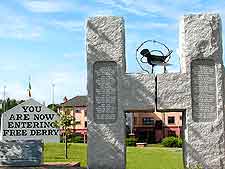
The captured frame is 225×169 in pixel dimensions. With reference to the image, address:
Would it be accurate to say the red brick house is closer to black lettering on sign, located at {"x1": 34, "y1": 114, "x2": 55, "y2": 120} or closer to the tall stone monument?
black lettering on sign, located at {"x1": 34, "y1": 114, "x2": 55, "y2": 120}

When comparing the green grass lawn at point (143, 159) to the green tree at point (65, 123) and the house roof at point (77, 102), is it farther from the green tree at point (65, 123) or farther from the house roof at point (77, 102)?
the house roof at point (77, 102)

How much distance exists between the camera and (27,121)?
30797 mm

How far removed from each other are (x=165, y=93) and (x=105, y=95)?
1691mm

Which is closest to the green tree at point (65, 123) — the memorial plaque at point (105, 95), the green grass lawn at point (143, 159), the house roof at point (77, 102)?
the green grass lawn at point (143, 159)

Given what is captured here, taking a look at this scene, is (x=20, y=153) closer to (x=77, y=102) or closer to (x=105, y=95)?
(x=105, y=95)

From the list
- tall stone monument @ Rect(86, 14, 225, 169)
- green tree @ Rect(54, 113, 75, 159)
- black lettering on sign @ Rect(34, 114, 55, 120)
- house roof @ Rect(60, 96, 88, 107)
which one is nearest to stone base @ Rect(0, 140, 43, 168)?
tall stone monument @ Rect(86, 14, 225, 169)

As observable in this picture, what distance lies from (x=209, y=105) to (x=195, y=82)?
2.46 feet

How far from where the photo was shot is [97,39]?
13430mm

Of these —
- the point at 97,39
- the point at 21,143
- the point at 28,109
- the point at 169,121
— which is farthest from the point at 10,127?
the point at 169,121

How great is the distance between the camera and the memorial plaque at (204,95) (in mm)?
13141

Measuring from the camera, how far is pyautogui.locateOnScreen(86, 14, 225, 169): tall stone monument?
43.0 ft

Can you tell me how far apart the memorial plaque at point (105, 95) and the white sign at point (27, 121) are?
17921 mm

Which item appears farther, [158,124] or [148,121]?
[148,121]

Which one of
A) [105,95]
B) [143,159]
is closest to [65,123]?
[143,159]
